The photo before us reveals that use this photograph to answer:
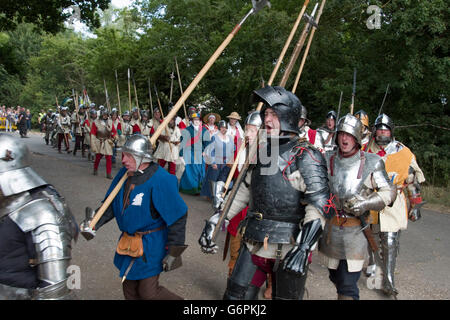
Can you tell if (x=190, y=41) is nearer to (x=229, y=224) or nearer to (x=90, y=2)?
(x=90, y=2)

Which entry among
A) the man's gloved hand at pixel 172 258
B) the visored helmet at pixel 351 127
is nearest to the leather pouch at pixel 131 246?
the man's gloved hand at pixel 172 258

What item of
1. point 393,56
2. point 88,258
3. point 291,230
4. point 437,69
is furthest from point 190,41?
point 291,230

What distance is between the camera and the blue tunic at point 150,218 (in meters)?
3.43

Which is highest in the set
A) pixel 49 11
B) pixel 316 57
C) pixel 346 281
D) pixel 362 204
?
pixel 49 11

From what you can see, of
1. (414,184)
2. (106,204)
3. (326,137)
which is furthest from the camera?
(326,137)

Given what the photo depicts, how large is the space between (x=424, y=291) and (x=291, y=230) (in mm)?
2876

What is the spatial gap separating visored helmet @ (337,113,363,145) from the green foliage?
13.9ft

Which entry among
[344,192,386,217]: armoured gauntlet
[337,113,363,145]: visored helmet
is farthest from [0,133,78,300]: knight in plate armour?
[337,113,363,145]: visored helmet

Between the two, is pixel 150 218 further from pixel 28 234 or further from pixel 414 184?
pixel 414 184

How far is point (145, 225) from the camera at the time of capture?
3463mm

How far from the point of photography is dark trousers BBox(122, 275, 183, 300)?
344 centimetres

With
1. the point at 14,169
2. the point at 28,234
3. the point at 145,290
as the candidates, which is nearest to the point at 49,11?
the point at 145,290

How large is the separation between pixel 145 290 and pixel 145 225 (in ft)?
1.68

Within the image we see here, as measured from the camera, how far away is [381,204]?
3750mm
